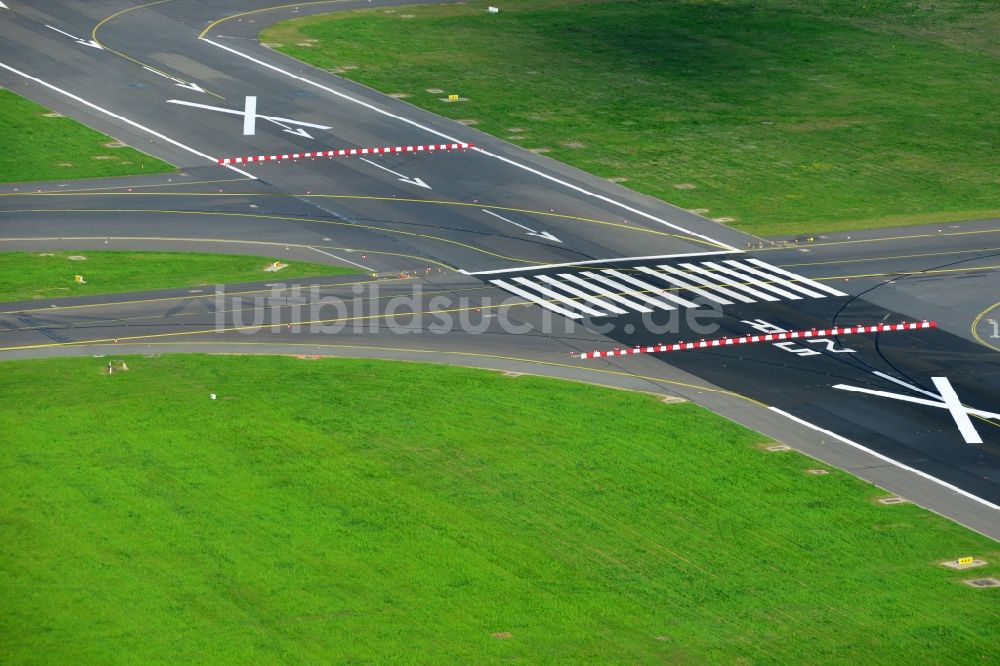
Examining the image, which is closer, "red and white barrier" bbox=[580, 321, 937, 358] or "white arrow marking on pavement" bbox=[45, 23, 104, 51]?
"red and white barrier" bbox=[580, 321, 937, 358]

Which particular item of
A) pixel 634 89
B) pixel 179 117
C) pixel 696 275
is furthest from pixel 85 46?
pixel 696 275

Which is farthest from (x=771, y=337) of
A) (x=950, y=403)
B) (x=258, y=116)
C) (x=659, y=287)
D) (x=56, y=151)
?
(x=56, y=151)

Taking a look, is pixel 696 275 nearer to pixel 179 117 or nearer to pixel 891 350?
pixel 891 350

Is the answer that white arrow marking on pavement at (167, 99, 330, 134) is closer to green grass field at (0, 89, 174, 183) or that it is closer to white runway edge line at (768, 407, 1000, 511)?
green grass field at (0, 89, 174, 183)

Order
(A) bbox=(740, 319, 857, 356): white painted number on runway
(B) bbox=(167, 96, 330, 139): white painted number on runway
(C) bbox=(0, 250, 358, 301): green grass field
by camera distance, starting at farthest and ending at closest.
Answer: (B) bbox=(167, 96, 330, 139): white painted number on runway, (C) bbox=(0, 250, 358, 301): green grass field, (A) bbox=(740, 319, 857, 356): white painted number on runway

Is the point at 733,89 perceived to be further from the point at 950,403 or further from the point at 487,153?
the point at 950,403

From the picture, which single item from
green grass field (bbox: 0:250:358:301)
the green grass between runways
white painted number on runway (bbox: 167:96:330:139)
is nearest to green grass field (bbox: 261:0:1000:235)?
white painted number on runway (bbox: 167:96:330:139)
